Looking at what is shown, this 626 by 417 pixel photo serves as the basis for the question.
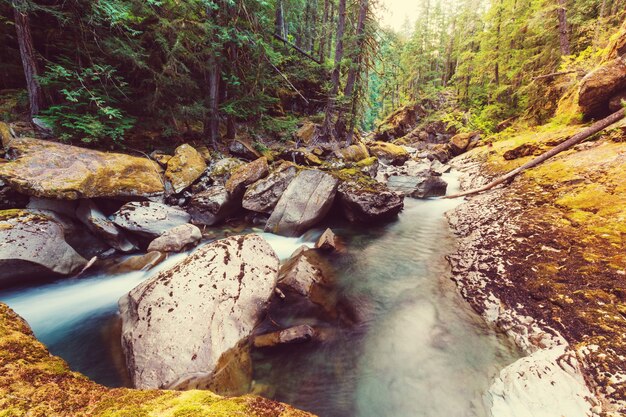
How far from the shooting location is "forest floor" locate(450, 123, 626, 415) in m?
2.86

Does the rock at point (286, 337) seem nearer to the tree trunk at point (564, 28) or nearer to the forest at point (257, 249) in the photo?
the forest at point (257, 249)

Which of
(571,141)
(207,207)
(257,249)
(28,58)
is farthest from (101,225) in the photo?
(571,141)

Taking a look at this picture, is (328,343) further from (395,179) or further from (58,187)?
(395,179)

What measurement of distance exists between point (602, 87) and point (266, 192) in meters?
10.5

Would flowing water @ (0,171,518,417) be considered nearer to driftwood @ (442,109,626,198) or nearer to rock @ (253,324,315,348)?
rock @ (253,324,315,348)

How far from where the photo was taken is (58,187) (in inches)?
207

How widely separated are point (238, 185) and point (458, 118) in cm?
2478

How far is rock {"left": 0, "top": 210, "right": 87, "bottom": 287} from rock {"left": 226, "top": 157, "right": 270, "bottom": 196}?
4.05m

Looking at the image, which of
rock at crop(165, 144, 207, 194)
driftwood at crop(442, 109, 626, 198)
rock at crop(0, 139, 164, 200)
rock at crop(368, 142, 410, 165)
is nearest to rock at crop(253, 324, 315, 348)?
rock at crop(0, 139, 164, 200)

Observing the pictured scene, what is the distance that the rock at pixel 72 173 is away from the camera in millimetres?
5105

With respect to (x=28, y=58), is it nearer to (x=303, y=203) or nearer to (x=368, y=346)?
(x=303, y=203)

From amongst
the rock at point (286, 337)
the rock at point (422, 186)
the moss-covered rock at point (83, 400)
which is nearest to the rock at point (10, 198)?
the moss-covered rock at point (83, 400)

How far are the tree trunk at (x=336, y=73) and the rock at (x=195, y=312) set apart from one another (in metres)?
10.4

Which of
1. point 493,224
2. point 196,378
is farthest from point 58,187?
point 493,224
